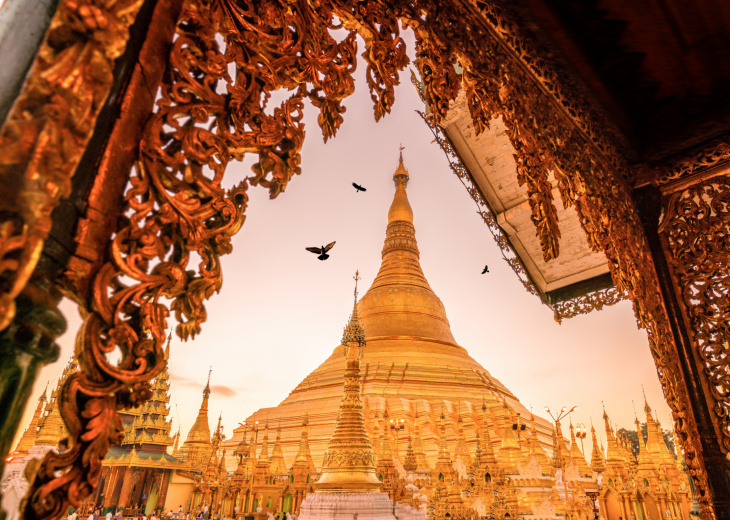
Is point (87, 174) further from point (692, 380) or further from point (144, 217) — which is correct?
point (692, 380)

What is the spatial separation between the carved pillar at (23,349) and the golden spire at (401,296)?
868 inches

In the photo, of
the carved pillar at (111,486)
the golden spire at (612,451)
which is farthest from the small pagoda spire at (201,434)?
the golden spire at (612,451)

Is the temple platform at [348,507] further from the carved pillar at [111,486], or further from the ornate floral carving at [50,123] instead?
the carved pillar at [111,486]

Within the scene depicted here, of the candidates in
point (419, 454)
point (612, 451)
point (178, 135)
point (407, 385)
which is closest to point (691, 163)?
point (178, 135)

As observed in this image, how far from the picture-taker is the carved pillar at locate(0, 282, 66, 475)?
97 centimetres

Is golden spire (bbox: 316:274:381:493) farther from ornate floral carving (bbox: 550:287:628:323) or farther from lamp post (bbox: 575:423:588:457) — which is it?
lamp post (bbox: 575:423:588:457)

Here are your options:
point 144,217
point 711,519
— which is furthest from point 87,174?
point 711,519

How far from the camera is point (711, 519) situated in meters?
4.03

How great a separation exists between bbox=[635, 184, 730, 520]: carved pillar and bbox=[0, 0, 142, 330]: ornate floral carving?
5.30m

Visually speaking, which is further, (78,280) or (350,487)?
(350,487)

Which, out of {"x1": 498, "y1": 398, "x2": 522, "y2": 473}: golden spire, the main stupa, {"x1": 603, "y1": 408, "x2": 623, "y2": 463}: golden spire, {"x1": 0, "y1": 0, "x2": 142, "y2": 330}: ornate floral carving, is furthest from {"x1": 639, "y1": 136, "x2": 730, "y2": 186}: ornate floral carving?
{"x1": 603, "y1": 408, "x2": 623, "y2": 463}: golden spire

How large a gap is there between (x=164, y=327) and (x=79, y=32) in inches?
29.8

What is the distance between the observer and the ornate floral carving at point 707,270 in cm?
441

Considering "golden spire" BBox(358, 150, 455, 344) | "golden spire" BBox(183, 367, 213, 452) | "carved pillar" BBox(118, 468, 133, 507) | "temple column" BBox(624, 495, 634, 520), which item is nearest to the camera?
"temple column" BBox(624, 495, 634, 520)
